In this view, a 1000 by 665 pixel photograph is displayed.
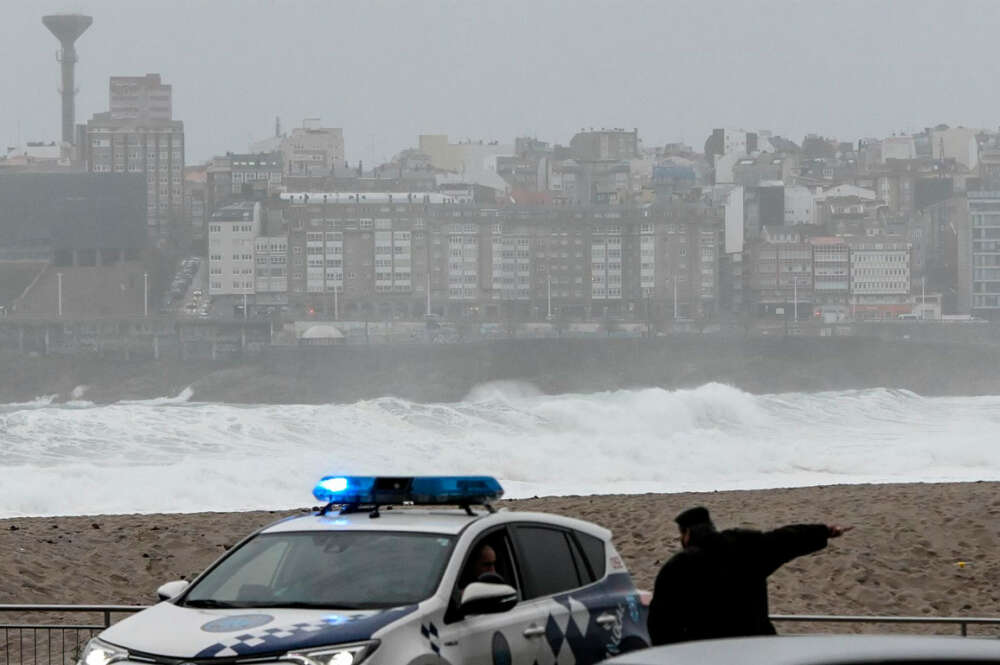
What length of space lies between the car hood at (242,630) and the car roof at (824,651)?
1511 millimetres

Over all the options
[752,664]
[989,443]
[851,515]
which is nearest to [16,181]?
[989,443]

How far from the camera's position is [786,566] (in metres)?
12.1

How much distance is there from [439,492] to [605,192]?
145391 millimetres

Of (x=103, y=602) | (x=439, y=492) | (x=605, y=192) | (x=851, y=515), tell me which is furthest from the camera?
(x=605, y=192)

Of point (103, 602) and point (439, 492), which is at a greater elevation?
point (439, 492)

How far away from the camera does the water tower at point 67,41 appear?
7062 inches

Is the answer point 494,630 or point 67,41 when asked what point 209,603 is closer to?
point 494,630

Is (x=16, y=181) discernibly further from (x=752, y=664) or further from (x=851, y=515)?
(x=752, y=664)

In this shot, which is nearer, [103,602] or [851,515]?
[103,602]

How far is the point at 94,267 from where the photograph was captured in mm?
125875

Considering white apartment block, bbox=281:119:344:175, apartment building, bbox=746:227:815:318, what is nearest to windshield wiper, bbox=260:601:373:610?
apartment building, bbox=746:227:815:318

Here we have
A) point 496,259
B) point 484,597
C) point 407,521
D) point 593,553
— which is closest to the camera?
point 484,597

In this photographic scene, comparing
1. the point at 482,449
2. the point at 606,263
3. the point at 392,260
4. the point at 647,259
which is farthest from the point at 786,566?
the point at 647,259

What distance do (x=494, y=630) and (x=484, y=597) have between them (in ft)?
0.59
